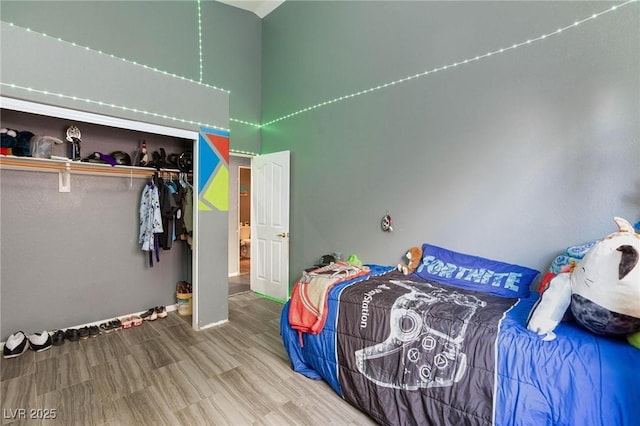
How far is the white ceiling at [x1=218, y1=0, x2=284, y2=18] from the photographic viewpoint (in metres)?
4.05

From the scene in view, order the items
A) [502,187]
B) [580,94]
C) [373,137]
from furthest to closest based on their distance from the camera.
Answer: [373,137]
[502,187]
[580,94]

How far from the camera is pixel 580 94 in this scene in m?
1.96

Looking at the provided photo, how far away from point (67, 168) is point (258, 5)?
339 centimetres

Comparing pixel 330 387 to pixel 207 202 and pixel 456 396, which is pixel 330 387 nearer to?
pixel 456 396

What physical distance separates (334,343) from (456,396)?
0.83m

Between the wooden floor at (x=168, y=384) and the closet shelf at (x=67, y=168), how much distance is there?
64.7 inches

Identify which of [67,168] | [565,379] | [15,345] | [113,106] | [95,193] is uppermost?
[113,106]

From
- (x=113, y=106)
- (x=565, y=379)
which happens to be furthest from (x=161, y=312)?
(x=565, y=379)

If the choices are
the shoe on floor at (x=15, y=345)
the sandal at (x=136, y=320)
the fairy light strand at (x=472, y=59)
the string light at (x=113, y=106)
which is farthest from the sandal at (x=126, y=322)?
the fairy light strand at (x=472, y=59)

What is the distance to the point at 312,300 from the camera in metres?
2.24

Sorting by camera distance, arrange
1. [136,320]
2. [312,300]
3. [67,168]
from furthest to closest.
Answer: [136,320]
[67,168]
[312,300]

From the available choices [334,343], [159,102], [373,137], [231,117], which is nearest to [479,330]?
[334,343]

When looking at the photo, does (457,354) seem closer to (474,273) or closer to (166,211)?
(474,273)

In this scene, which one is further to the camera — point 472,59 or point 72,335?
point 72,335
